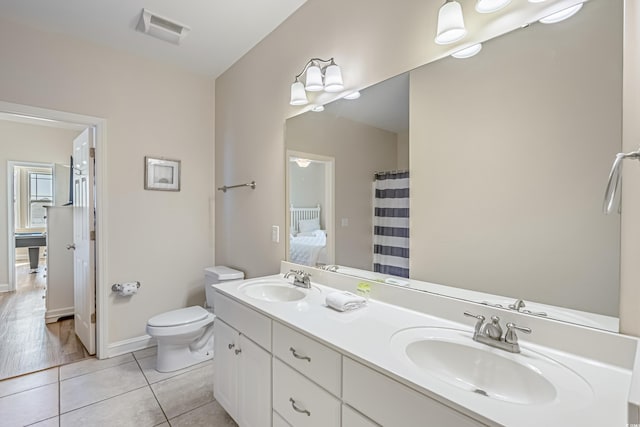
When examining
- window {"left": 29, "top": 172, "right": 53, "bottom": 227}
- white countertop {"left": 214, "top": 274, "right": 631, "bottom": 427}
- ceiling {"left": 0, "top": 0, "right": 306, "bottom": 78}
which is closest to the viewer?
white countertop {"left": 214, "top": 274, "right": 631, "bottom": 427}

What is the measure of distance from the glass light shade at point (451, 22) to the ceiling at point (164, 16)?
116 centimetres

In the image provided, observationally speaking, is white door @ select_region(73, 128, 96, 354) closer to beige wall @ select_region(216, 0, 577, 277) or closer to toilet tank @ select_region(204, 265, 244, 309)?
toilet tank @ select_region(204, 265, 244, 309)

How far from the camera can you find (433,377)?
790 mm

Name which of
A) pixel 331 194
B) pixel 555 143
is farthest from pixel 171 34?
pixel 555 143

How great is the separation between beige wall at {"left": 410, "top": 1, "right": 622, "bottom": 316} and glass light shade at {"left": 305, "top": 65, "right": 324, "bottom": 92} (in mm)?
619

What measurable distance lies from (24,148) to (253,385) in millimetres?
5361

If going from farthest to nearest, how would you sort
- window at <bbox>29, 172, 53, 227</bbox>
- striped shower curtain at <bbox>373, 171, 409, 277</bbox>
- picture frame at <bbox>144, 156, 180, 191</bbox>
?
1. window at <bbox>29, 172, 53, 227</bbox>
2. picture frame at <bbox>144, 156, 180, 191</bbox>
3. striped shower curtain at <bbox>373, 171, 409, 277</bbox>

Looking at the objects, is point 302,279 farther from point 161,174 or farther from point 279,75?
point 161,174

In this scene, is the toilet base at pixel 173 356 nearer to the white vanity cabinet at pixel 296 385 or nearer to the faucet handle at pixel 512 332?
the white vanity cabinet at pixel 296 385

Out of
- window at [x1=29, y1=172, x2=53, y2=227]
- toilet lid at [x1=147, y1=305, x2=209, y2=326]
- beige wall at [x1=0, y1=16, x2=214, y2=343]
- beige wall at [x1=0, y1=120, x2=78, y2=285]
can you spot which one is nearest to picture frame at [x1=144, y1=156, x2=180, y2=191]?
beige wall at [x1=0, y1=16, x2=214, y2=343]

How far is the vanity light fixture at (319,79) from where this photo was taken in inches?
67.4

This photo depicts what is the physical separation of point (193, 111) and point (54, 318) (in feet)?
8.86

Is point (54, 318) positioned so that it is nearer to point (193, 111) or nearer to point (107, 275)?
point (107, 275)

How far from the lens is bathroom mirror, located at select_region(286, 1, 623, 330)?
93 centimetres
